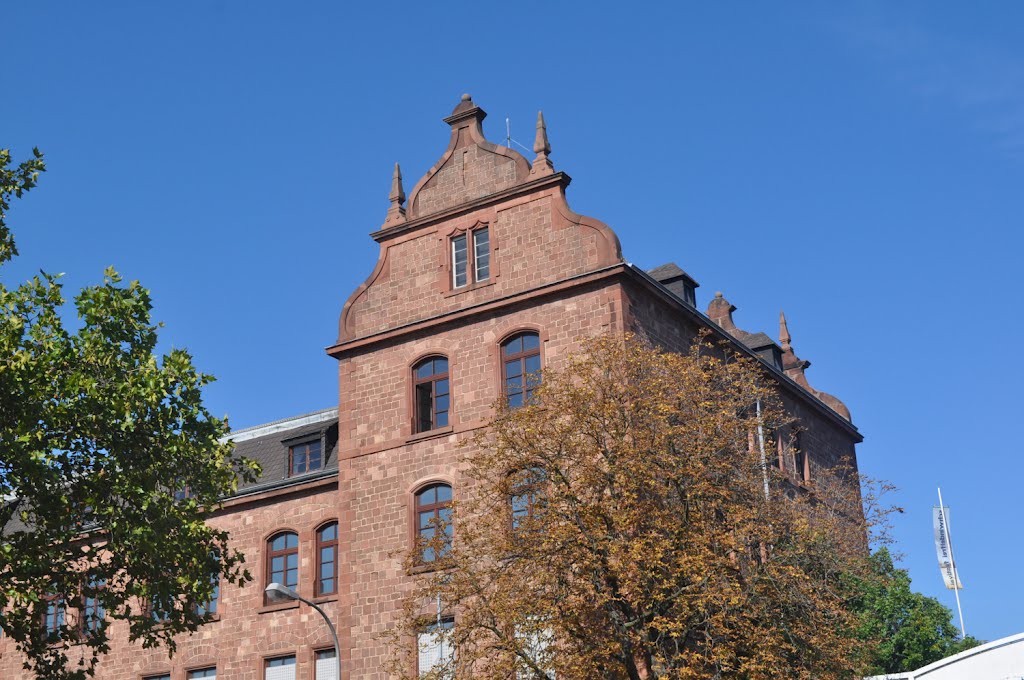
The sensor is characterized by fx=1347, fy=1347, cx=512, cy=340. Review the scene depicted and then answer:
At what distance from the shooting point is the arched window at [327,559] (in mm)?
35375

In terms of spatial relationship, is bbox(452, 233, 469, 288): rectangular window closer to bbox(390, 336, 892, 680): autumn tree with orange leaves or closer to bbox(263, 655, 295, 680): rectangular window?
bbox(390, 336, 892, 680): autumn tree with orange leaves

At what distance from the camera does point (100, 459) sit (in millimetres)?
25281

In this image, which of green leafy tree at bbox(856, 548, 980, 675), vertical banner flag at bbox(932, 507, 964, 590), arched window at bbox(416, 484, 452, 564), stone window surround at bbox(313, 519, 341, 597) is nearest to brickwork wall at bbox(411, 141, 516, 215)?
arched window at bbox(416, 484, 452, 564)

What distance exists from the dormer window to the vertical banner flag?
25158mm

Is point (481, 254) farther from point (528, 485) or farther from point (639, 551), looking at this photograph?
point (639, 551)

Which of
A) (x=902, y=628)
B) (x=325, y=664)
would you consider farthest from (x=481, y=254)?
(x=902, y=628)

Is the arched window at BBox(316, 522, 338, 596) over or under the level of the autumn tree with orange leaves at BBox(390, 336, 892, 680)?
over

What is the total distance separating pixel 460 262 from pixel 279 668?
11.8m

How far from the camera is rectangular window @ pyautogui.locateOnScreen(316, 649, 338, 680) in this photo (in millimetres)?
34312

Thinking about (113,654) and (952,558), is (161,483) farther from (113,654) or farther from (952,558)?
(952,558)

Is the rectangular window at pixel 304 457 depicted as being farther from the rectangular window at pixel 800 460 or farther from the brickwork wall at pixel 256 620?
the rectangular window at pixel 800 460

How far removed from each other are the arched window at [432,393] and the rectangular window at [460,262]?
2002 mm

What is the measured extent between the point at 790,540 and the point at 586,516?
450 centimetres

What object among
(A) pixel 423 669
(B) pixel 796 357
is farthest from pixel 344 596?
(B) pixel 796 357
